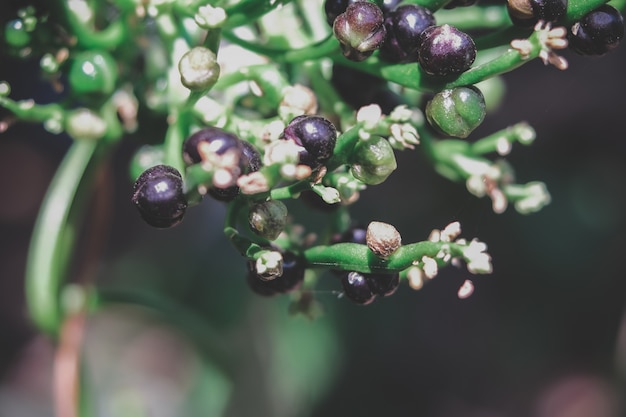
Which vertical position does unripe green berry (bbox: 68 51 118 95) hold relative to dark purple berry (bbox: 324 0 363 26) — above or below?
below

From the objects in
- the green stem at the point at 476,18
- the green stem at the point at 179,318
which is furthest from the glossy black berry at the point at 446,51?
the green stem at the point at 179,318

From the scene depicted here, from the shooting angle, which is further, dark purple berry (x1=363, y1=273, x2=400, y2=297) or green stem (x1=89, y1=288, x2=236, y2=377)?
green stem (x1=89, y1=288, x2=236, y2=377)

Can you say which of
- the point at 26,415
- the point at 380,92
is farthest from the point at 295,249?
the point at 26,415

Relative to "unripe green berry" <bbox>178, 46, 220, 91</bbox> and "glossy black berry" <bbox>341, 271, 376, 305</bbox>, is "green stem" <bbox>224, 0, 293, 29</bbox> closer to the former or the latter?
"unripe green berry" <bbox>178, 46, 220, 91</bbox>

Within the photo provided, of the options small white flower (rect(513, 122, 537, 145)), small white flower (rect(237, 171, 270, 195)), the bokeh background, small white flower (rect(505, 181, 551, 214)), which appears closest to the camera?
small white flower (rect(237, 171, 270, 195))

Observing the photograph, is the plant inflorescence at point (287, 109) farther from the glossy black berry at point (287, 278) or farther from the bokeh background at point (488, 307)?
the bokeh background at point (488, 307)

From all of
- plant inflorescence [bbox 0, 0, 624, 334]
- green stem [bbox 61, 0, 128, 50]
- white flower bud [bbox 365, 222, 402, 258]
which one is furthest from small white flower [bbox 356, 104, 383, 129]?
green stem [bbox 61, 0, 128, 50]

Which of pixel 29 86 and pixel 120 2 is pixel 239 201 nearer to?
pixel 120 2
